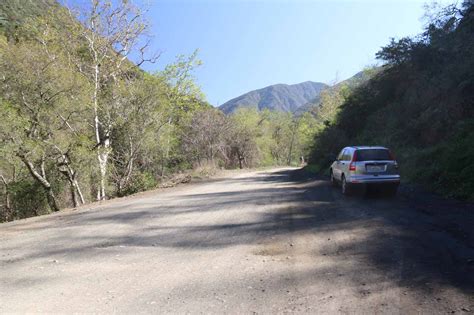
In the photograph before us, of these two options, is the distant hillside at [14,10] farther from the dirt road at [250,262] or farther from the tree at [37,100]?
the dirt road at [250,262]

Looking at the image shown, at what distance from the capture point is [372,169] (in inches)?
504

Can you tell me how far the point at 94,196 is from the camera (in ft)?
81.5

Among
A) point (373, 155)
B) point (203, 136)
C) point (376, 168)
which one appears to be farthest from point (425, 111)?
point (203, 136)

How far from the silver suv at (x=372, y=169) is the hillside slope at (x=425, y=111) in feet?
5.79

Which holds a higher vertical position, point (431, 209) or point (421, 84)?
point (421, 84)

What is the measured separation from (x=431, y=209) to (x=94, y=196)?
20715 millimetres

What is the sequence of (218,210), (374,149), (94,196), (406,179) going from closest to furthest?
1. (218,210)
2. (374,149)
3. (406,179)
4. (94,196)

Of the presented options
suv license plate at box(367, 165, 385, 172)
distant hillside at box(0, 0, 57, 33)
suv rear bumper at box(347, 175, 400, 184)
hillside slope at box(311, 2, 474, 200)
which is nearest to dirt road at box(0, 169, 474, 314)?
suv rear bumper at box(347, 175, 400, 184)

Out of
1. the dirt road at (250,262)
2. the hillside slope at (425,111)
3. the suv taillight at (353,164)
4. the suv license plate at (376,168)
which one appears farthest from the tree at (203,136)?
the dirt road at (250,262)

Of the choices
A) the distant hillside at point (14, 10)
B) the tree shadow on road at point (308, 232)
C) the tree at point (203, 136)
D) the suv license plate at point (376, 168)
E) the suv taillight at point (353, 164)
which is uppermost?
the distant hillside at point (14, 10)

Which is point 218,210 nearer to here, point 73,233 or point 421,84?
point 73,233

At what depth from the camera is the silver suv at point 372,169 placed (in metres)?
12.7

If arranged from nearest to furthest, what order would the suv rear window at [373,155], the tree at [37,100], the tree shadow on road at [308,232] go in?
the tree shadow on road at [308,232], the suv rear window at [373,155], the tree at [37,100]

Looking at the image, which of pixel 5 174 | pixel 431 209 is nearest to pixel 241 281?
pixel 431 209
